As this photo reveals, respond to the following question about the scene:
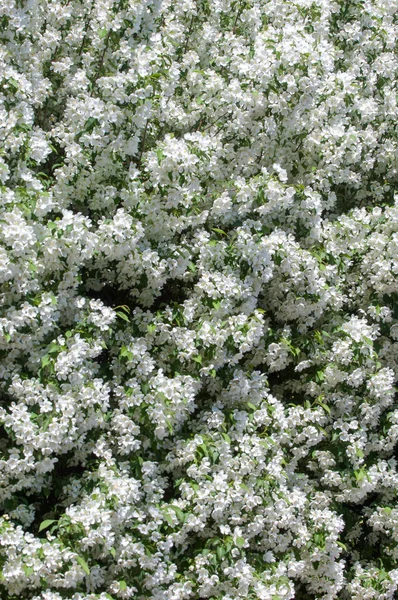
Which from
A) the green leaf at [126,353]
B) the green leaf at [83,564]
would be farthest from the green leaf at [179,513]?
the green leaf at [126,353]

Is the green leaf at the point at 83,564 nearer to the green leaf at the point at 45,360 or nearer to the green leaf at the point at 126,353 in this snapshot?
the green leaf at the point at 45,360

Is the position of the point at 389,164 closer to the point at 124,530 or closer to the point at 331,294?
the point at 331,294

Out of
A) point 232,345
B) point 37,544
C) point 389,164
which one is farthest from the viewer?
point 389,164

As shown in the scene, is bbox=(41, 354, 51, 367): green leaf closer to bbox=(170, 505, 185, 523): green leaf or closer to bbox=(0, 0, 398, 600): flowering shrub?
bbox=(0, 0, 398, 600): flowering shrub

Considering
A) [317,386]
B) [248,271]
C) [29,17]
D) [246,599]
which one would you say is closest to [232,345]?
[248,271]

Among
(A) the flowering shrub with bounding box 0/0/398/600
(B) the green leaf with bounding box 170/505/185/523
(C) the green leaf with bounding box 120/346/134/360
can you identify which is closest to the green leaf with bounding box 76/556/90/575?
(A) the flowering shrub with bounding box 0/0/398/600

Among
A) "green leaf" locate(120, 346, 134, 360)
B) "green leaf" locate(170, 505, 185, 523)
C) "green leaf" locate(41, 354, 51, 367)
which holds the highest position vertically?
"green leaf" locate(120, 346, 134, 360)

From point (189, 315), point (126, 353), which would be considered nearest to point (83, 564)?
point (126, 353)

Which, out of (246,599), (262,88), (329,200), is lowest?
(246,599)
